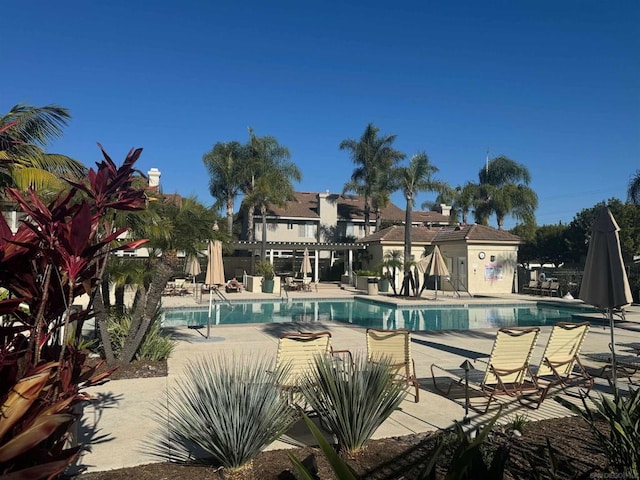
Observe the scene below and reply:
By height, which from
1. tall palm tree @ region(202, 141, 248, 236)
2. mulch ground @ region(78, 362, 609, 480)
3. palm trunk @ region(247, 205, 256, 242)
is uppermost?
tall palm tree @ region(202, 141, 248, 236)

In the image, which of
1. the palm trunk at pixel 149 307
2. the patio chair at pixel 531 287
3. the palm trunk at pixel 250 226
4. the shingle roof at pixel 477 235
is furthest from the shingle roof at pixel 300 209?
the palm trunk at pixel 149 307

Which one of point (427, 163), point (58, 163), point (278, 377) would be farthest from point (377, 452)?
point (427, 163)

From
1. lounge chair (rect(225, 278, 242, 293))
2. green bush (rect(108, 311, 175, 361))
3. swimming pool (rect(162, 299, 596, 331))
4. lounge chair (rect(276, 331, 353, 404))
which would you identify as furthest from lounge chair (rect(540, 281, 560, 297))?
lounge chair (rect(276, 331, 353, 404))

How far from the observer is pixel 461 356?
9.27m

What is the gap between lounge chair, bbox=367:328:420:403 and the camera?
20.2 ft

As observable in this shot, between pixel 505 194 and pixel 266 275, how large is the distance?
25440 millimetres

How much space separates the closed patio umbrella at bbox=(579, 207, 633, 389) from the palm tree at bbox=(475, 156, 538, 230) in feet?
123

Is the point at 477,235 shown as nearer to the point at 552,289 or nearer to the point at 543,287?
the point at 543,287

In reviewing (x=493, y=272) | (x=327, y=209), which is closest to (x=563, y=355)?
(x=493, y=272)

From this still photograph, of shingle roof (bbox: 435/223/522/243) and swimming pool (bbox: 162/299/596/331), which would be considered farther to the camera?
shingle roof (bbox: 435/223/522/243)

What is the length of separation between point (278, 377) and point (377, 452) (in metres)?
1.13

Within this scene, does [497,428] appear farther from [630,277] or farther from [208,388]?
[630,277]

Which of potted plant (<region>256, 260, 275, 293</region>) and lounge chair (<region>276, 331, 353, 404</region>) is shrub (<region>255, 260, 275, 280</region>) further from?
lounge chair (<region>276, 331, 353, 404</region>)

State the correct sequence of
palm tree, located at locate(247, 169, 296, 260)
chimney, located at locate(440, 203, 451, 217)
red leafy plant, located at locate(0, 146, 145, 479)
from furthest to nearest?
chimney, located at locate(440, 203, 451, 217)
palm tree, located at locate(247, 169, 296, 260)
red leafy plant, located at locate(0, 146, 145, 479)
